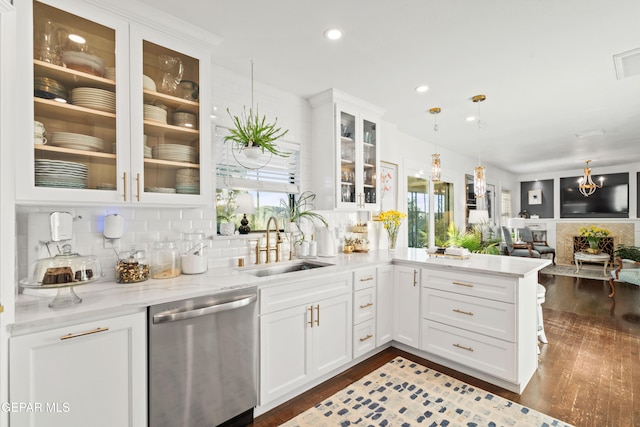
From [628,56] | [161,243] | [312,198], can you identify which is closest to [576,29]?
[628,56]

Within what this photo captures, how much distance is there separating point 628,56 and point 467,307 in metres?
2.31

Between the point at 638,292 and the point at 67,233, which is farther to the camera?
the point at 638,292

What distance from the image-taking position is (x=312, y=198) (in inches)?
127

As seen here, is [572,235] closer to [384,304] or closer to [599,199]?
[599,199]

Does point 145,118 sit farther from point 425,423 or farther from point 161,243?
point 425,423

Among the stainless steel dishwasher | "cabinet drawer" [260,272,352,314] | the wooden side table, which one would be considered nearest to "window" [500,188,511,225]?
the wooden side table

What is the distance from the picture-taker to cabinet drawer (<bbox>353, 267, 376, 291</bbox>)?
2.57 m

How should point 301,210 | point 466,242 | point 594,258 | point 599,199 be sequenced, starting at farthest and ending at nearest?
point 599,199
point 594,258
point 466,242
point 301,210

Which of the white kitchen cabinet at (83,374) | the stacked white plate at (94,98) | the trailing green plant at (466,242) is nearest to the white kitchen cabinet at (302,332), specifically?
the white kitchen cabinet at (83,374)

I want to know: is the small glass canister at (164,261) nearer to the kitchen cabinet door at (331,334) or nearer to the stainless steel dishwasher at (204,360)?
the stainless steel dishwasher at (204,360)

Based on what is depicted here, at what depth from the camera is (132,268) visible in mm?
1906

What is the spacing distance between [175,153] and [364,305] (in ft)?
6.28

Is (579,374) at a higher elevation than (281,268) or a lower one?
lower

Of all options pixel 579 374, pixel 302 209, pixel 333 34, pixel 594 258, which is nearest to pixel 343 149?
pixel 302 209
